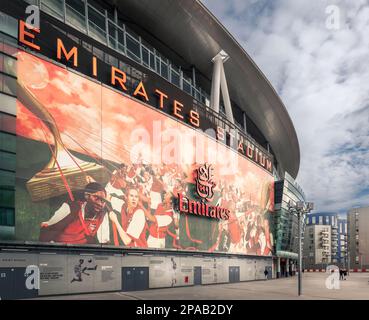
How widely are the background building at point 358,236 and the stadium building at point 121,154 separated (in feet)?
334

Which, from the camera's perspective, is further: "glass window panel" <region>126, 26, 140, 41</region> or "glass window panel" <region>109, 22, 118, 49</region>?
"glass window panel" <region>126, 26, 140, 41</region>

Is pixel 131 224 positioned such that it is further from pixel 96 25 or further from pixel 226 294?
pixel 96 25

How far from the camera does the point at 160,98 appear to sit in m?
39.6

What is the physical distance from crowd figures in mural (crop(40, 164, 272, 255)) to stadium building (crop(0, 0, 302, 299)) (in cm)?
11

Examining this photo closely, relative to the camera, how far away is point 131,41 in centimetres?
4469

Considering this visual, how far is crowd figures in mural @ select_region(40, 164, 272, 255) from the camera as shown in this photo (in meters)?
29.4

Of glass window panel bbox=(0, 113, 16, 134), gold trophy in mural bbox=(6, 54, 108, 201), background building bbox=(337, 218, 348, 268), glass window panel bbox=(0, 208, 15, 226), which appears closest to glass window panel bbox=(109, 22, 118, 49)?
gold trophy in mural bbox=(6, 54, 108, 201)

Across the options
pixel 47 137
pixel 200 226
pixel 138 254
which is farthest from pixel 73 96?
pixel 200 226

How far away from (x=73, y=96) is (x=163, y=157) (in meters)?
11.7

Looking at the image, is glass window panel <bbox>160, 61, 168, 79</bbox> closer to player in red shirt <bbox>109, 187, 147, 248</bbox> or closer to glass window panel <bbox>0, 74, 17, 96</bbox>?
player in red shirt <bbox>109, 187, 147, 248</bbox>

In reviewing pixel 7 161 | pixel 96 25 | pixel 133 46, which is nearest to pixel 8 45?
pixel 7 161

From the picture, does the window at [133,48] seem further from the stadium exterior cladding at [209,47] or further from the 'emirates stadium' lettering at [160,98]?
the 'emirates stadium' lettering at [160,98]

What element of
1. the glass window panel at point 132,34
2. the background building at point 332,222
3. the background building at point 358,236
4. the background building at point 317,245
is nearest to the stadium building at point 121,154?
the glass window panel at point 132,34

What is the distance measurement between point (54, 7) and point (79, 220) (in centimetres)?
1860
